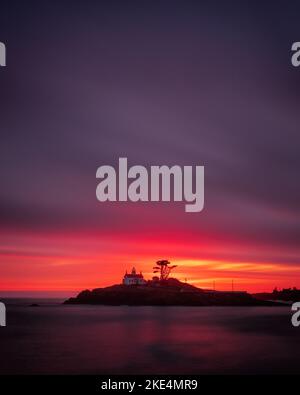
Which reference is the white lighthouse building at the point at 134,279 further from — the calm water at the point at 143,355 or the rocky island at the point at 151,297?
the calm water at the point at 143,355

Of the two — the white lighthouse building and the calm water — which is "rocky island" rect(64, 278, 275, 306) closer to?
the white lighthouse building

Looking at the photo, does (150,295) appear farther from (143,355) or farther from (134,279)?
(143,355)

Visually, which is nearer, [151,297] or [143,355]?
[143,355]

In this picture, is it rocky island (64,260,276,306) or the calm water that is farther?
rocky island (64,260,276,306)

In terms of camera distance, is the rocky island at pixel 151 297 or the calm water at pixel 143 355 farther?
the rocky island at pixel 151 297

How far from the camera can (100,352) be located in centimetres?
4412

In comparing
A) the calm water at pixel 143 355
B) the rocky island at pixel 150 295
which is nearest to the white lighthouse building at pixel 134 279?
the rocky island at pixel 150 295

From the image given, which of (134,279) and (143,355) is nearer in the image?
(143,355)

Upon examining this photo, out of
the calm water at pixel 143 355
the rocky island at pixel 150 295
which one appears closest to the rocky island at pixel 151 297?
the rocky island at pixel 150 295

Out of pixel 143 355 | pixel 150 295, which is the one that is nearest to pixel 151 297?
pixel 150 295

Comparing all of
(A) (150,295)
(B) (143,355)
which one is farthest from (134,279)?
(B) (143,355)

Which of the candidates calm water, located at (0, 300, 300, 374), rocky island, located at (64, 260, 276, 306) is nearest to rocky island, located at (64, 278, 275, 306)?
rocky island, located at (64, 260, 276, 306)
